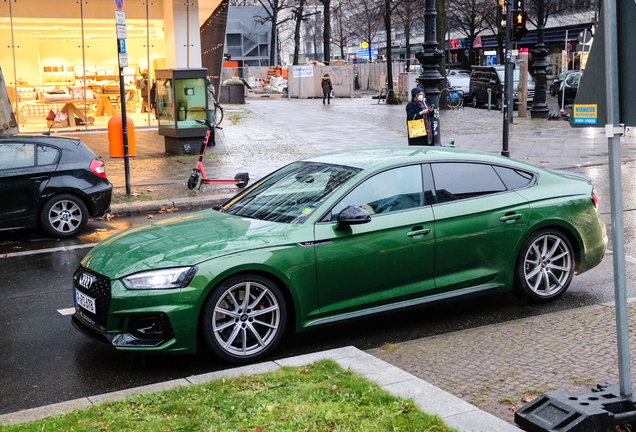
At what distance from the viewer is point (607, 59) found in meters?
3.56

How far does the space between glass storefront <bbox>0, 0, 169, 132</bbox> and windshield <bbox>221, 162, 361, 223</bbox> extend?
709 inches

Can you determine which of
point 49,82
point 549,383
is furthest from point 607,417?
point 49,82

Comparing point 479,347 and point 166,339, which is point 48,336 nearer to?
point 166,339

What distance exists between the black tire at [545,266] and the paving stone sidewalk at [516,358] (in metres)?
0.40

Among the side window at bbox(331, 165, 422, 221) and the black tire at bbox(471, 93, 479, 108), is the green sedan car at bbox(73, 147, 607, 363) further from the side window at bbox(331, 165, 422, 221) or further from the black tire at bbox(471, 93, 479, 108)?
the black tire at bbox(471, 93, 479, 108)

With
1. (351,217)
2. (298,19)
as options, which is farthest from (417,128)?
(298,19)

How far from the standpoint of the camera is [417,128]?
47.3 ft

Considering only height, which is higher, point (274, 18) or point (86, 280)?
point (274, 18)

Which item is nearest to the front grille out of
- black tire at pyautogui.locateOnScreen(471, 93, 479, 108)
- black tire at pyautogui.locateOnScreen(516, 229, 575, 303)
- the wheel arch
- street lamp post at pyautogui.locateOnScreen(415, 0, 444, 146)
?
the wheel arch

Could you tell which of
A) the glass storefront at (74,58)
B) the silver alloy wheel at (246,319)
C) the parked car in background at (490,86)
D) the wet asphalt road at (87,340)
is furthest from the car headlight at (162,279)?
the parked car in background at (490,86)

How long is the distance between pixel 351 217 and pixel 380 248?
397 millimetres

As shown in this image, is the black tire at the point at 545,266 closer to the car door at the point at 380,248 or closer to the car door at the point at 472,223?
the car door at the point at 472,223

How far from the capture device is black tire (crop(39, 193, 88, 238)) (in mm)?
10062

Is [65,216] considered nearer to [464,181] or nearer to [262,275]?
[262,275]
